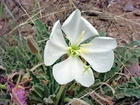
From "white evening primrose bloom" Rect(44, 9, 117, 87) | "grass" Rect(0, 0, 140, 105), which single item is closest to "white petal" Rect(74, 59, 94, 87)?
"white evening primrose bloom" Rect(44, 9, 117, 87)

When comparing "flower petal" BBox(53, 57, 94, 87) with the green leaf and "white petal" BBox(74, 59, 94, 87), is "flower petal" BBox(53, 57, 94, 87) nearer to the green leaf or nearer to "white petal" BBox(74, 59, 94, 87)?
"white petal" BBox(74, 59, 94, 87)

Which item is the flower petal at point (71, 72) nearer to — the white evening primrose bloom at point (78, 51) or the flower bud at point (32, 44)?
the white evening primrose bloom at point (78, 51)

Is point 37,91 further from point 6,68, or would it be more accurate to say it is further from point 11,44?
point 11,44

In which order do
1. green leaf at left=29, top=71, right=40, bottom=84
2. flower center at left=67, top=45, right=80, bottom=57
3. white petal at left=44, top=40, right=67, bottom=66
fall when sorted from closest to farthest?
white petal at left=44, top=40, right=67, bottom=66 < flower center at left=67, top=45, right=80, bottom=57 < green leaf at left=29, top=71, right=40, bottom=84

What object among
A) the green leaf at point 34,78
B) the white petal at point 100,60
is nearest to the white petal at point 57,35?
the white petal at point 100,60

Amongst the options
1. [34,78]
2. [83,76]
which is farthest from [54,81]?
[83,76]

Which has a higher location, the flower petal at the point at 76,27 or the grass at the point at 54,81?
the flower petal at the point at 76,27
